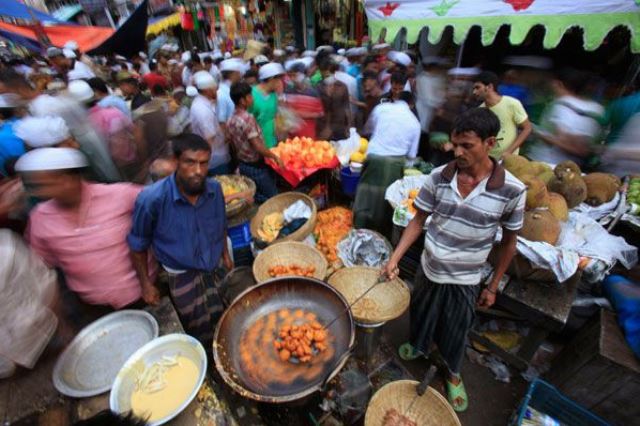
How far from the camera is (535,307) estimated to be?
2.96 metres

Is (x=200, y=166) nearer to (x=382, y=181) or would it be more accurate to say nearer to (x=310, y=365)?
(x=310, y=365)

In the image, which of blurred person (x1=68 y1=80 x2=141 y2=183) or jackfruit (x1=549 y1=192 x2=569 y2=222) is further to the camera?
blurred person (x1=68 y1=80 x2=141 y2=183)

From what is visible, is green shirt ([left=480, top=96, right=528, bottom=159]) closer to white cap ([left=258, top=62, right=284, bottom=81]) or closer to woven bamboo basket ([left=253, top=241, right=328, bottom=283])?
woven bamboo basket ([left=253, top=241, right=328, bottom=283])

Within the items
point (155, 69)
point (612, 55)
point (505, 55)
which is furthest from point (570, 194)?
point (155, 69)

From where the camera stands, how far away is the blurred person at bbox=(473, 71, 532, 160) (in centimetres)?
440

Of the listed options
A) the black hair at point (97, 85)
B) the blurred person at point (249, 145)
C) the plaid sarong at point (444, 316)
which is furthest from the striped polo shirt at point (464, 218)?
the black hair at point (97, 85)

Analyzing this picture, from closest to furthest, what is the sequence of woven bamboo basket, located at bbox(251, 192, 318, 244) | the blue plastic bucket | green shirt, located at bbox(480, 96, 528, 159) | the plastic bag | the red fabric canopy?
woven bamboo basket, located at bbox(251, 192, 318, 244) → green shirt, located at bbox(480, 96, 528, 159) → the blue plastic bucket → the plastic bag → the red fabric canopy

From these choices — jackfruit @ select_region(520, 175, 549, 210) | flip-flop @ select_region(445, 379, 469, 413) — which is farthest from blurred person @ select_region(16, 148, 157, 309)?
jackfruit @ select_region(520, 175, 549, 210)

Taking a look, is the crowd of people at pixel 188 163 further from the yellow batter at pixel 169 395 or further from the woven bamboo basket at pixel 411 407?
the yellow batter at pixel 169 395

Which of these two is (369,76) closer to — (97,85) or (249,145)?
(249,145)

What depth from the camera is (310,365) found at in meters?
2.12

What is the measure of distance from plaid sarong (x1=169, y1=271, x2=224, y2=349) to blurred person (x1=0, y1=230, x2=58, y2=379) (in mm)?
895

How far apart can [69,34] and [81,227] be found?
19350 mm

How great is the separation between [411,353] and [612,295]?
85.1 inches
